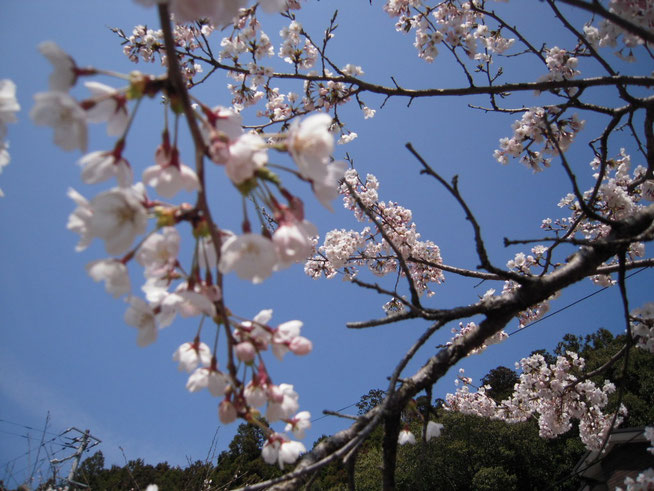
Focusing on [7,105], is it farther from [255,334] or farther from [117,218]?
[255,334]

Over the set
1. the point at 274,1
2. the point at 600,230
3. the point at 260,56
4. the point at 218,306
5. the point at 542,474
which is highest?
the point at 260,56

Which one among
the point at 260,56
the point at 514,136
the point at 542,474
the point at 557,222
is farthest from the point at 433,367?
the point at 542,474

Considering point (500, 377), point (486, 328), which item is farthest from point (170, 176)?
point (500, 377)

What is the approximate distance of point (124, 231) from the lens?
715mm

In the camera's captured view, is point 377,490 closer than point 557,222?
No

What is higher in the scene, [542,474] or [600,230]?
[600,230]

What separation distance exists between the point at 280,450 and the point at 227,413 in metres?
0.37

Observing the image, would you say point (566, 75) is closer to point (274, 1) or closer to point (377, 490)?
point (274, 1)

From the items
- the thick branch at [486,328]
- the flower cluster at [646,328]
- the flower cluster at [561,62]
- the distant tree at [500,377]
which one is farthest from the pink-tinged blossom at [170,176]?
the distant tree at [500,377]

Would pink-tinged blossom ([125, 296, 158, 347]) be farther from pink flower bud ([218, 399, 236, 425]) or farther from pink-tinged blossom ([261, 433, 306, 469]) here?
pink-tinged blossom ([261, 433, 306, 469])

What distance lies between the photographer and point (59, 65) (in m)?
0.69

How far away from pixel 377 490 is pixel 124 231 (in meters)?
16.7

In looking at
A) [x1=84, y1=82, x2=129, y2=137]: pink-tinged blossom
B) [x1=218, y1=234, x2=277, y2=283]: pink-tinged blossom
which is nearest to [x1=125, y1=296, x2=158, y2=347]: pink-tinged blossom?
[x1=218, y1=234, x2=277, y2=283]: pink-tinged blossom

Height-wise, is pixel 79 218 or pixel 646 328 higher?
pixel 79 218
